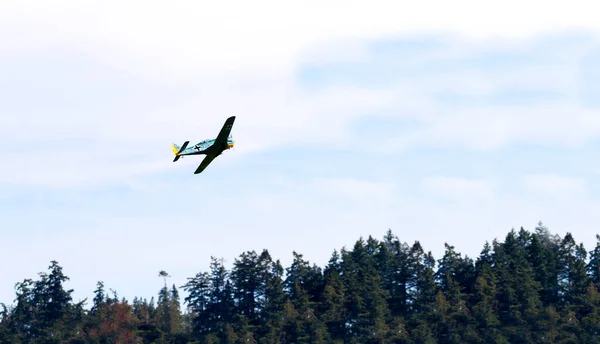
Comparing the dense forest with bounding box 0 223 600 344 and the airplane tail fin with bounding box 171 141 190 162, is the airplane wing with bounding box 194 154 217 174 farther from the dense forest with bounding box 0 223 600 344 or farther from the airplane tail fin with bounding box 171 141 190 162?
the dense forest with bounding box 0 223 600 344

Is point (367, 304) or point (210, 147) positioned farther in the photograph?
point (367, 304)

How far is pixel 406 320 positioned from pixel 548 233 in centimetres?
4700

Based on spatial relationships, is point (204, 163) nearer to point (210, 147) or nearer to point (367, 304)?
point (210, 147)

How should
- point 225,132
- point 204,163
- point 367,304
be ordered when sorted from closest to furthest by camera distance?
point 225,132
point 204,163
point 367,304

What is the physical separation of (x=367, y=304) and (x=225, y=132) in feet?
234

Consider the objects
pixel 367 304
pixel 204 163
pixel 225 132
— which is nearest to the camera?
pixel 225 132

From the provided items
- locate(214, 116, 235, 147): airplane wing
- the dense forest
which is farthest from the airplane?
the dense forest

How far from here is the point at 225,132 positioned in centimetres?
7981

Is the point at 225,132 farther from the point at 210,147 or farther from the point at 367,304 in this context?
Answer: the point at 367,304

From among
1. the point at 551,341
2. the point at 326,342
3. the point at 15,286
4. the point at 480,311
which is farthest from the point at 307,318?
the point at 15,286

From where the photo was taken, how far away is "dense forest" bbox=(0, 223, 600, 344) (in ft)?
476

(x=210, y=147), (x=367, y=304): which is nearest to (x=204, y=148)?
(x=210, y=147)

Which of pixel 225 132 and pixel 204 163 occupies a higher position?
pixel 225 132

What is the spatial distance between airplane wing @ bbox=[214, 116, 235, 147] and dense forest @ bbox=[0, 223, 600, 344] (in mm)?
67403
